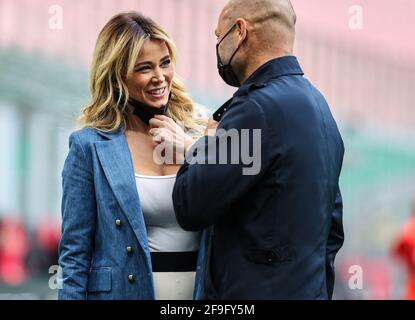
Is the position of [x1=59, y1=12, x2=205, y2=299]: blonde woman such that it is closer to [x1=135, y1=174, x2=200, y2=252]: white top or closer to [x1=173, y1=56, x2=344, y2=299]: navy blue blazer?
[x1=135, y1=174, x2=200, y2=252]: white top

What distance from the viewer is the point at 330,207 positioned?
2.23 metres

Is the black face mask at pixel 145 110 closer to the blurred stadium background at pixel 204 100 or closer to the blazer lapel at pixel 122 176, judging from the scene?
the blazer lapel at pixel 122 176

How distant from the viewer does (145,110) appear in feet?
8.82

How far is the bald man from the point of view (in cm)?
213

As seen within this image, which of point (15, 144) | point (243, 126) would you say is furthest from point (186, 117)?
point (15, 144)

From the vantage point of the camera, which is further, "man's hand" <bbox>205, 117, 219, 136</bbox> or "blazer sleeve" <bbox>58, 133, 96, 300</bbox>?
"blazer sleeve" <bbox>58, 133, 96, 300</bbox>

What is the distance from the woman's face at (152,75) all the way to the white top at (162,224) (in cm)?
27

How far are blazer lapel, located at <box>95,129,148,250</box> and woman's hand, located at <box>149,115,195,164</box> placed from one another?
0.10 meters

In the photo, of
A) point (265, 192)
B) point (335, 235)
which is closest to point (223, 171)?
point (265, 192)

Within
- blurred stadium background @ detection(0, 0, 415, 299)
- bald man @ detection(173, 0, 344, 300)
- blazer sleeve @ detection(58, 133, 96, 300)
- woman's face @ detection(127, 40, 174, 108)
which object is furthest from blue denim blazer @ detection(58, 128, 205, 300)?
blurred stadium background @ detection(0, 0, 415, 299)

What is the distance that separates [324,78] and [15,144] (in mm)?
4051

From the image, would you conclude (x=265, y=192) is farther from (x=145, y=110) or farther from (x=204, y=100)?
(x=204, y=100)

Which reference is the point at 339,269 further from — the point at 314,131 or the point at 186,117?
the point at 314,131

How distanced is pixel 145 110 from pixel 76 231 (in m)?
0.41
